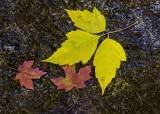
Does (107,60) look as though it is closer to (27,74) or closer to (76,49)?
(76,49)

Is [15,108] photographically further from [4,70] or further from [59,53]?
[59,53]

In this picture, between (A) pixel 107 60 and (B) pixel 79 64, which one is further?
(B) pixel 79 64

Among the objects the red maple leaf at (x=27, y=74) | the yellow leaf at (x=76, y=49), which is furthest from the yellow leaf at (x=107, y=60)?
the red maple leaf at (x=27, y=74)

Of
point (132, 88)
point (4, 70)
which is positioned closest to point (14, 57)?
point (4, 70)

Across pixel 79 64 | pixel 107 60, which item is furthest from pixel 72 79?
pixel 107 60

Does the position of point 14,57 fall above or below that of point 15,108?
above

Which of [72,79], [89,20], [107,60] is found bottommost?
[72,79]
